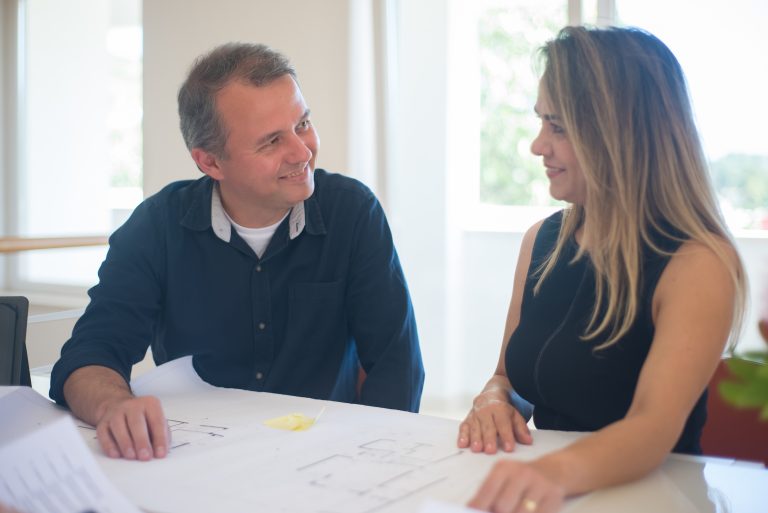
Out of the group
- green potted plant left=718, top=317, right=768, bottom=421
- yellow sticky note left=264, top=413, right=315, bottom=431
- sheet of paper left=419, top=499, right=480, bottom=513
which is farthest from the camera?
yellow sticky note left=264, top=413, right=315, bottom=431

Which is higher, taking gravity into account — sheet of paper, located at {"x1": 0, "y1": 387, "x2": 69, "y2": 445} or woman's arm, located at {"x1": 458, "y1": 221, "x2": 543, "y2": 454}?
woman's arm, located at {"x1": 458, "y1": 221, "x2": 543, "y2": 454}

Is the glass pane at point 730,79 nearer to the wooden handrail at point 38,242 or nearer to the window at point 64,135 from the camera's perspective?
the wooden handrail at point 38,242

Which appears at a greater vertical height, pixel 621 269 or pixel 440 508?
pixel 621 269

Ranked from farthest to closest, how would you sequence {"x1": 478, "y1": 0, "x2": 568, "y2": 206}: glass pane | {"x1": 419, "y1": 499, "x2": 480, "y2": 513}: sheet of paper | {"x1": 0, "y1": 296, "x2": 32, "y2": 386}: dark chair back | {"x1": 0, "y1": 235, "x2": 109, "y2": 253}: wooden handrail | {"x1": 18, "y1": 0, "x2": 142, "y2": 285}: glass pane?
{"x1": 18, "y1": 0, "x2": 142, "y2": 285}: glass pane, {"x1": 478, "y1": 0, "x2": 568, "y2": 206}: glass pane, {"x1": 0, "y1": 235, "x2": 109, "y2": 253}: wooden handrail, {"x1": 0, "y1": 296, "x2": 32, "y2": 386}: dark chair back, {"x1": 419, "y1": 499, "x2": 480, "y2": 513}: sheet of paper

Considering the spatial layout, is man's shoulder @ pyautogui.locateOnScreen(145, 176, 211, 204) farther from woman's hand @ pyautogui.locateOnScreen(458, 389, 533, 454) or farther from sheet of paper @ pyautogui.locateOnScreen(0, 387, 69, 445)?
woman's hand @ pyautogui.locateOnScreen(458, 389, 533, 454)

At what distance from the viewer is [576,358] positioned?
1.39 meters

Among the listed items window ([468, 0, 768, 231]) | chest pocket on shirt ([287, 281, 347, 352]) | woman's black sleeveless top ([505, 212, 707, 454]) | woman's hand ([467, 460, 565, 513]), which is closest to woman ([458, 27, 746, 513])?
woman's black sleeveless top ([505, 212, 707, 454])

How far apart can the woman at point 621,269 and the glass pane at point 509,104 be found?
2.97 m

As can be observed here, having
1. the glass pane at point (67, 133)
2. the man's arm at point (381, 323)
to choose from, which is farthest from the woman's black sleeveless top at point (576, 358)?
the glass pane at point (67, 133)

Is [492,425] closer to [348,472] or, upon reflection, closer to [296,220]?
[348,472]

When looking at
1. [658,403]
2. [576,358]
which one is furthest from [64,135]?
[658,403]

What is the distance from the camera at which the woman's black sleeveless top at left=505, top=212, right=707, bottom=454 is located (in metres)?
1.34

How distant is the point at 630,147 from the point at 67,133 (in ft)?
15.7

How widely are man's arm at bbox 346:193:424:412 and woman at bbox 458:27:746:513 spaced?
1.21ft
